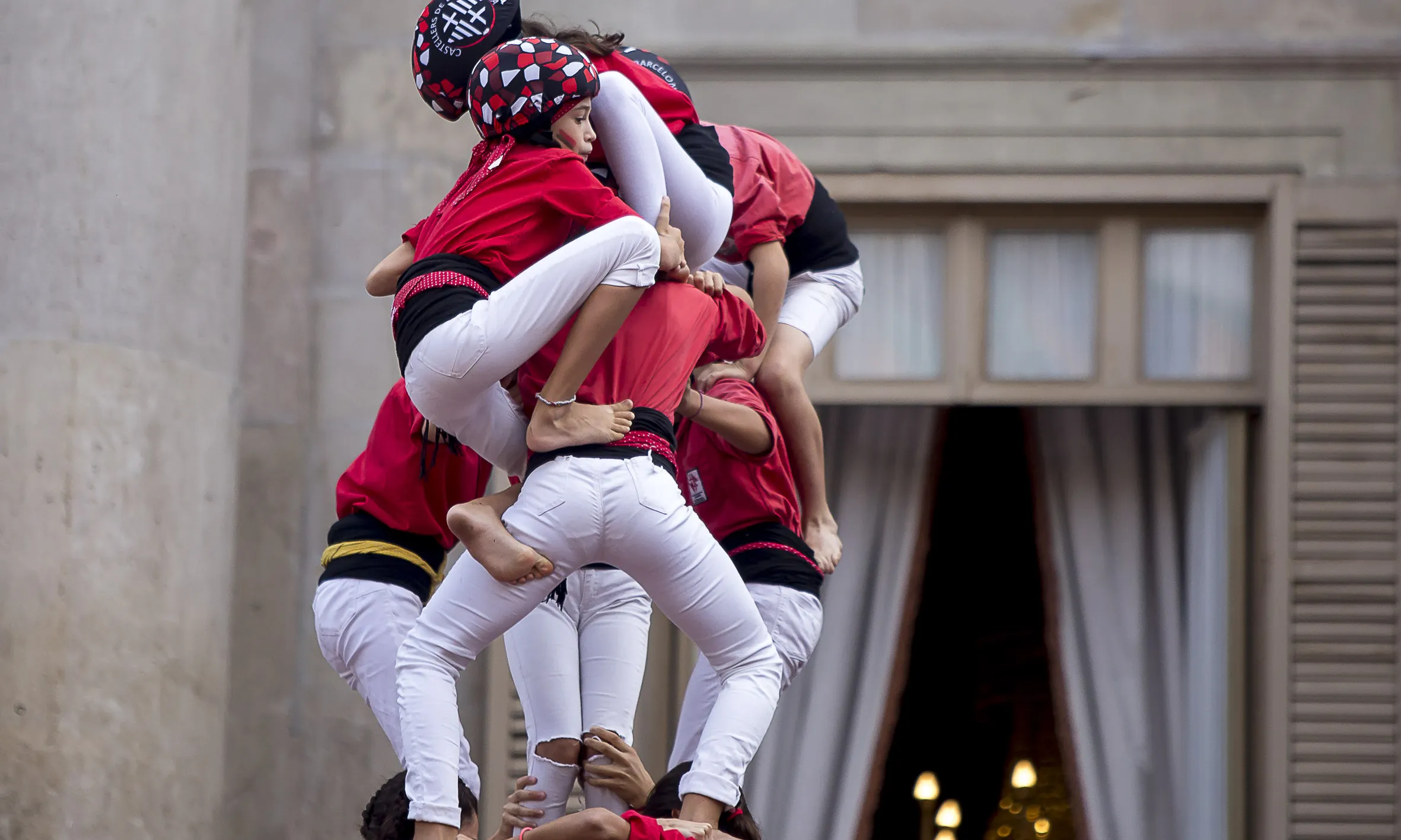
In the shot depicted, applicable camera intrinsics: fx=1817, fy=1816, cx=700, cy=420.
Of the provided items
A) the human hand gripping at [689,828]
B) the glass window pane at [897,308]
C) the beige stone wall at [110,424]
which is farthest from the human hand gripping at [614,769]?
the glass window pane at [897,308]

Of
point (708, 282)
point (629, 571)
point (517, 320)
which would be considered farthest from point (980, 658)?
point (517, 320)

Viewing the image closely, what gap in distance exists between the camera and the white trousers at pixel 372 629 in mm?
4062

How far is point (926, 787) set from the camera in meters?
7.38

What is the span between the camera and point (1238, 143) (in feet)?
22.1

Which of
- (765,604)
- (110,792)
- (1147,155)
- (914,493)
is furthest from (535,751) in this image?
(1147,155)

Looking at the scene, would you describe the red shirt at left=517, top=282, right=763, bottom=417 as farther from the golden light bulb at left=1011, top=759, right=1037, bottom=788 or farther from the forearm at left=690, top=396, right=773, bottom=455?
the golden light bulb at left=1011, top=759, right=1037, bottom=788

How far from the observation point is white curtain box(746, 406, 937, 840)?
6.78 m

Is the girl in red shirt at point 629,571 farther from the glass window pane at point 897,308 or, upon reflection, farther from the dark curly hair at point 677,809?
the glass window pane at point 897,308

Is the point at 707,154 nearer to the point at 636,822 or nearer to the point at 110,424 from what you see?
the point at 636,822

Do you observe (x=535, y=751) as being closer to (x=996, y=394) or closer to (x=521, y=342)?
(x=521, y=342)

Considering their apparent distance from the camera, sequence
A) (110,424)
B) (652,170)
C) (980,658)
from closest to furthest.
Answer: (652,170) → (110,424) → (980,658)

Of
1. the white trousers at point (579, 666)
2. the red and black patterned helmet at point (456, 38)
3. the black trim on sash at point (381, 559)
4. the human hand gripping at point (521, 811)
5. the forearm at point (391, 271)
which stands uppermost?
the red and black patterned helmet at point (456, 38)

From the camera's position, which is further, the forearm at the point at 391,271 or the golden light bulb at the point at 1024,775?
the golden light bulb at the point at 1024,775

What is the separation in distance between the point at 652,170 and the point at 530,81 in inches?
14.4
